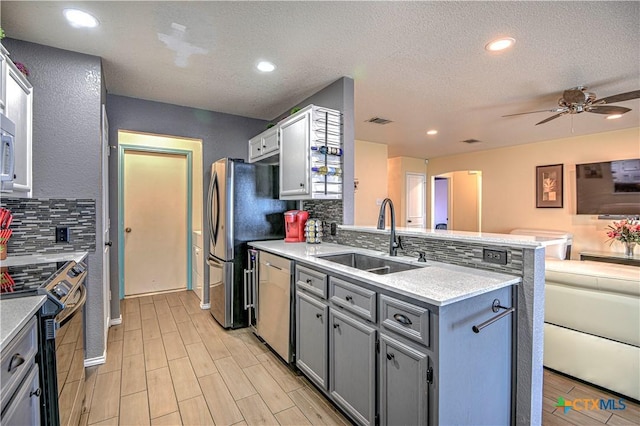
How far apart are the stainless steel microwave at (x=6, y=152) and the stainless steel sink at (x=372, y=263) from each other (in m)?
1.88

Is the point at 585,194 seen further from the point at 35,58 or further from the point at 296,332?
the point at 35,58

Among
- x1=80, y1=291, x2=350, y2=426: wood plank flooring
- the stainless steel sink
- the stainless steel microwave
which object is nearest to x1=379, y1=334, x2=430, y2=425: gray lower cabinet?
x1=80, y1=291, x2=350, y2=426: wood plank flooring

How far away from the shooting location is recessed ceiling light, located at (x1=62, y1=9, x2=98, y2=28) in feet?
6.26

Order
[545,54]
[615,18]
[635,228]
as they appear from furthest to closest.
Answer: [635,228] → [545,54] → [615,18]

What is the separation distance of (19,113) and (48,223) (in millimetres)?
823

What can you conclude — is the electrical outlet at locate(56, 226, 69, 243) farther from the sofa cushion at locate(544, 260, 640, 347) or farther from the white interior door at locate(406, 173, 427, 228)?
the white interior door at locate(406, 173, 427, 228)

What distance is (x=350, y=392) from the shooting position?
1.76 m

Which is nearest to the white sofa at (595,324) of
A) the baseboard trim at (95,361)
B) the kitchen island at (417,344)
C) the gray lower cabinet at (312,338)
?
the kitchen island at (417,344)

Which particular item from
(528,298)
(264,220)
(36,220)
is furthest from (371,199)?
(36,220)

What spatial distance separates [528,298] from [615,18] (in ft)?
6.33

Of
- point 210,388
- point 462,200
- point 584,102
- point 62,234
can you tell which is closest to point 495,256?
point 210,388

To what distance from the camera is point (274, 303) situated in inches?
103

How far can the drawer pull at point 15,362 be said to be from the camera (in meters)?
0.95

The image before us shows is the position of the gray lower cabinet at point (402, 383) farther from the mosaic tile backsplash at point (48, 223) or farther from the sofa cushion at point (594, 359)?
the mosaic tile backsplash at point (48, 223)
